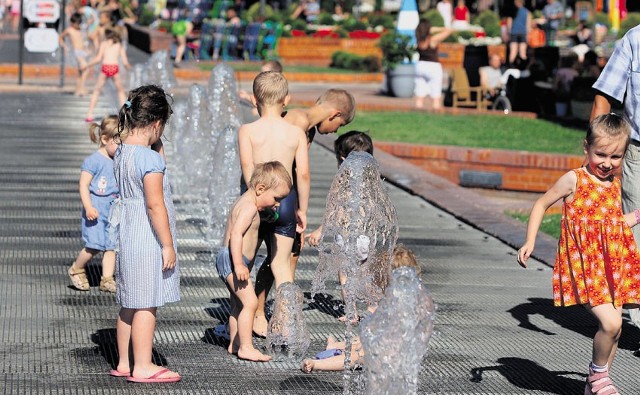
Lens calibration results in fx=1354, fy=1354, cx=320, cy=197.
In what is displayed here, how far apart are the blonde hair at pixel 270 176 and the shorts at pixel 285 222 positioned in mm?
397

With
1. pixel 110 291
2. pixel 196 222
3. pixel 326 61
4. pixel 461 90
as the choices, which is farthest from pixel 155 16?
pixel 110 291

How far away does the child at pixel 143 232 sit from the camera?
616 cm

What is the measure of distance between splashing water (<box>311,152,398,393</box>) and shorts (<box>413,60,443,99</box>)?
46.3 ft

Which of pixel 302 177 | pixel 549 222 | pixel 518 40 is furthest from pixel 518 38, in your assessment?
pixel 302 177

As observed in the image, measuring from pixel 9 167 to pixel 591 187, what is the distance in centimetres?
829

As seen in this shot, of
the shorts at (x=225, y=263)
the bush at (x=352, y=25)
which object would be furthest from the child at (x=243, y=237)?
the bush at (x=352, y=25)

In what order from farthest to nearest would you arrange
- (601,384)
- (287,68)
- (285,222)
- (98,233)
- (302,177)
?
(287,68) < (98,233) < (302,177) < (285,222) < (601,384)

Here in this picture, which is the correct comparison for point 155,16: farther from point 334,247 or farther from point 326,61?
point 334,247

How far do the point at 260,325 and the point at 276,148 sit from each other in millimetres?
942

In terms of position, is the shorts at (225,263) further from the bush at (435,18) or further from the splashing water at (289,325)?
the bush at (435,18)

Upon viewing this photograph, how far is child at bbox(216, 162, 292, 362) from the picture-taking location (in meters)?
6.50

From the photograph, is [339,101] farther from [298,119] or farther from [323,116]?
[298,119]

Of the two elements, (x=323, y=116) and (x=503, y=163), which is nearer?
(x=323, y=116)

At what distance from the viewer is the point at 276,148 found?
7.15m
